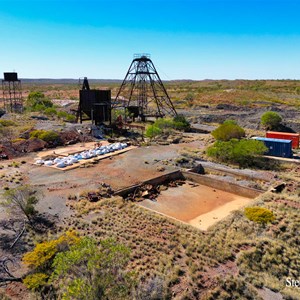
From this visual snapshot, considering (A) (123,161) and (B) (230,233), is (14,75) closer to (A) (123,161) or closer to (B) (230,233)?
(A) (123,161)


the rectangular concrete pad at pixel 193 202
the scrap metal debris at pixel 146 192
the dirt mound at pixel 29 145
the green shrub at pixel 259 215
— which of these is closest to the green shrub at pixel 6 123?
the dirt mound at pixel 29 145

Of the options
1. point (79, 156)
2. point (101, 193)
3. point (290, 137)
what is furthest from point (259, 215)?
point (290, 137)

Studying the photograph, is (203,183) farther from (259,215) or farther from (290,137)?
(290,137)

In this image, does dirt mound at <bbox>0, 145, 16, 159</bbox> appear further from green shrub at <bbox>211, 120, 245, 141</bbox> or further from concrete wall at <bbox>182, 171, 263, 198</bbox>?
green shrub at <bbox>211, 120, 245, 141</bbox>

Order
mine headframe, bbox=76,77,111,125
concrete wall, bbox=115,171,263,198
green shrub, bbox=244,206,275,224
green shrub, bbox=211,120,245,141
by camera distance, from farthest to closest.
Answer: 1. mine headframe, bbox=76,77,111,125
2. green shrub, bbox=211,120,245,141
3. concrete wall, bbox=115,171,263,198
4. green shrub, bbox=244,206,275,224

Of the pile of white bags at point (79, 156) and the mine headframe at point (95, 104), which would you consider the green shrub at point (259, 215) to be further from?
the mine headframe at point (95, 104)

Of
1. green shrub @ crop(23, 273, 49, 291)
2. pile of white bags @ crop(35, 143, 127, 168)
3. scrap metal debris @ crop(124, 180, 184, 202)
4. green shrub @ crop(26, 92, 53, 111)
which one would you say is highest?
green shrub @ crop(26, 92, 53, 111)

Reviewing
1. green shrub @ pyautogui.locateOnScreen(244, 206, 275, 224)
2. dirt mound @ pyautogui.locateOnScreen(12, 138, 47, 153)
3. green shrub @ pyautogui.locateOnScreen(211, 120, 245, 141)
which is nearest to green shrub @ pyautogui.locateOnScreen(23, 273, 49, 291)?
green shrub @ pyautogui.locateOnScreen(244, 206, 275, 224)
